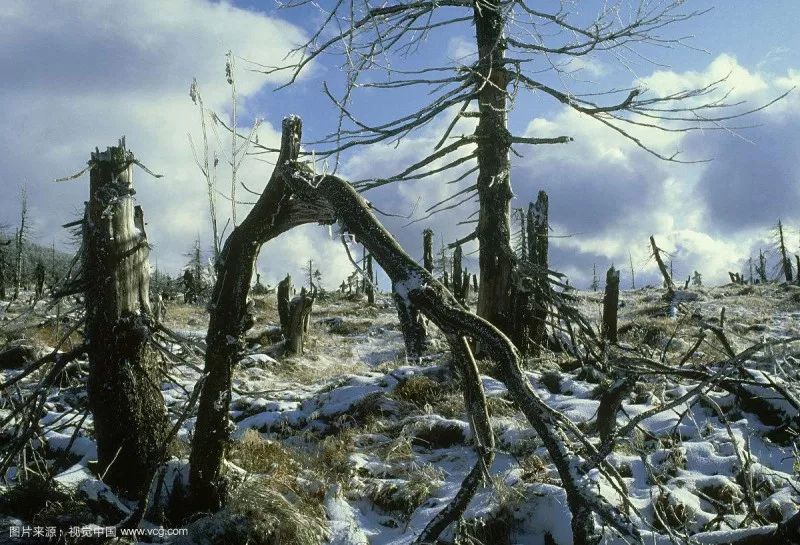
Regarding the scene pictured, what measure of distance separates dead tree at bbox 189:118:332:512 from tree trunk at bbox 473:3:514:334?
504 cm

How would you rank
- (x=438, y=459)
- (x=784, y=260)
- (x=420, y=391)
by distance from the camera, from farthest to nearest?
(x=784, y=260) < (x=420, y=391) < (x=438, y=459)

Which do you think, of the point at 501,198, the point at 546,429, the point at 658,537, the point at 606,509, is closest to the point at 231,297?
the point at 546,429

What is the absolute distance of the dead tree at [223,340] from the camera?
11.3 ft

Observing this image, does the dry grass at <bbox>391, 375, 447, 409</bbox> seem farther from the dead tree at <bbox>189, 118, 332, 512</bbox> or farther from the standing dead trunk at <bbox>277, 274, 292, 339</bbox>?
the standing dead trunk at <bbox>277, 274, 292, 339</bbox>

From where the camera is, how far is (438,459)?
16.7 feet

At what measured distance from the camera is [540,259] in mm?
15891

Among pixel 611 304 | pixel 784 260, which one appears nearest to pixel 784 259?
pixel 784 260

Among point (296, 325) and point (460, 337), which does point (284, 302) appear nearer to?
point (296, 325)

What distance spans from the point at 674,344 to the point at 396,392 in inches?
385

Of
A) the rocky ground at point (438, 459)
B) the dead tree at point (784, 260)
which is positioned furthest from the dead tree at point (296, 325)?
the dead tree at point (784, 260)

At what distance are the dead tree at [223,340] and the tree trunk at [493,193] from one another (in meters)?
5.04

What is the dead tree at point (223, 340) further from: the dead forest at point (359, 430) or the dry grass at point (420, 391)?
the dry grass at point (420, 391)

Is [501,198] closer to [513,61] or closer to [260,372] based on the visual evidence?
[513,61]

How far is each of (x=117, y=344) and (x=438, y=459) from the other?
2.96m
